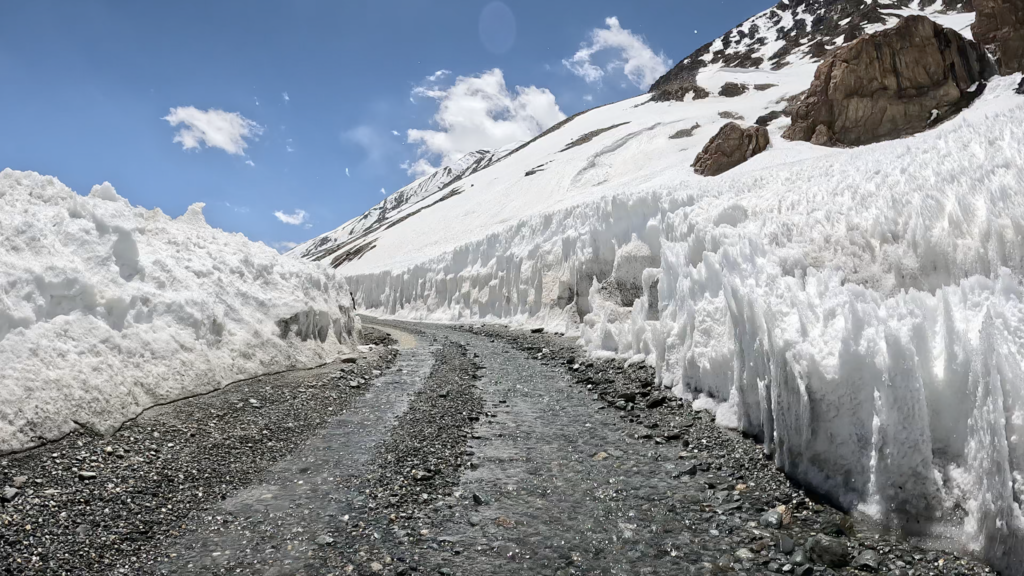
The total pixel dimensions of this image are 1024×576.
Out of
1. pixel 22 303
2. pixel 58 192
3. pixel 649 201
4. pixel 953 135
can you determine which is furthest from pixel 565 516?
pixel 649 201

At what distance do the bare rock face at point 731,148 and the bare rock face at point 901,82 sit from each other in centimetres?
499

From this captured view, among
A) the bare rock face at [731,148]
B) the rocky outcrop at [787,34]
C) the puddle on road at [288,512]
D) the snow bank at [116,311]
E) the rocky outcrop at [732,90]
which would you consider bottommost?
the puddle on road at [288,512]

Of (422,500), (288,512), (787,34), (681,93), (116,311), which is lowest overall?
(422,500)

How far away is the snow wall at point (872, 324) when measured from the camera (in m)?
5.54

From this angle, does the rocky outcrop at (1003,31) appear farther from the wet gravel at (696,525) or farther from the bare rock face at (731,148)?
the wet gravel at (696,525)

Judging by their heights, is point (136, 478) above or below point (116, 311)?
below

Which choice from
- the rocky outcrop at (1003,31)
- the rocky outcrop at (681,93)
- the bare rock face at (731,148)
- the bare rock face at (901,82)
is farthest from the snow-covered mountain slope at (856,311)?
the rocky outcrop at (681,93)

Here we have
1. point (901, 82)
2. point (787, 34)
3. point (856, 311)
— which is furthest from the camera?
point (787, 34)

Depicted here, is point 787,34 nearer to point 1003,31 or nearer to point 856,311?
point 1003,31

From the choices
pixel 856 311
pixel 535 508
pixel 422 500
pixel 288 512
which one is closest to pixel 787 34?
pixel 856 311

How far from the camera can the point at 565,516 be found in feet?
22.2

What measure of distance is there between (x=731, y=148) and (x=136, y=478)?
37054mm

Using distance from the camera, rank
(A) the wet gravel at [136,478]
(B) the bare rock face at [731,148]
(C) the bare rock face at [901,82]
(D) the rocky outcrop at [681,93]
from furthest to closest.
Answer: (D) the rocky outcrop at [681,93] < (C) the bare rock face at [901,82] < (B) the bare rock face at [731,148] < (A) the wet gravel at [136,478]

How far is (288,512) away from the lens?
6.62 m
